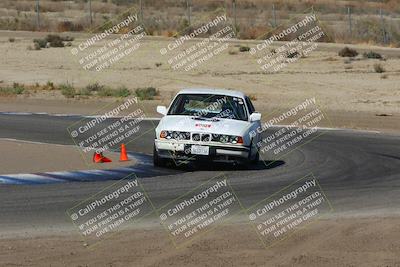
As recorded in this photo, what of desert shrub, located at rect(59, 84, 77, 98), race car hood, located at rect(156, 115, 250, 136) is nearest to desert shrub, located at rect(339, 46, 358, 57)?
desert shrub, located at rect(59, 84, 77, 98)

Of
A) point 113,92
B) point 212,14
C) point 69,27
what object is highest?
point 113,92

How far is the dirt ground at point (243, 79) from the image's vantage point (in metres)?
33.5

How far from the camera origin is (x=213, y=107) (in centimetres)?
1981

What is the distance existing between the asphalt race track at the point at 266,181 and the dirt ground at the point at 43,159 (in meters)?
1.19

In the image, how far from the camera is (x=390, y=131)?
1110 inches

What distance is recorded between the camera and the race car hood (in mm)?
18719

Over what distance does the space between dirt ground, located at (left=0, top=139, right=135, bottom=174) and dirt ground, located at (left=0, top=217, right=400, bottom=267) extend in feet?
17.1

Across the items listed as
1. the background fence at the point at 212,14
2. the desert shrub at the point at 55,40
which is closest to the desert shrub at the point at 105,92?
the desert shrub at the point at 55,40

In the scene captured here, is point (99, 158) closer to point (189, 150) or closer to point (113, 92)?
point (189, 150)

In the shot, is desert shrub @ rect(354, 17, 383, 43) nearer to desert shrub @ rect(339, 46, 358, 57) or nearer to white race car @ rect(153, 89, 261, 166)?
desert shrub @ rect(339, 46, 358, 57)

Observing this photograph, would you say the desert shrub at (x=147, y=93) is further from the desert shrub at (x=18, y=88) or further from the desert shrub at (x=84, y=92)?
the desert shrub at (x=18, y=88)

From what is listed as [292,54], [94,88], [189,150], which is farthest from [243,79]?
[189,150]

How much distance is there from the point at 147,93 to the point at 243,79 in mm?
5573

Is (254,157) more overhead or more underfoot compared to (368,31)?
more overhead
